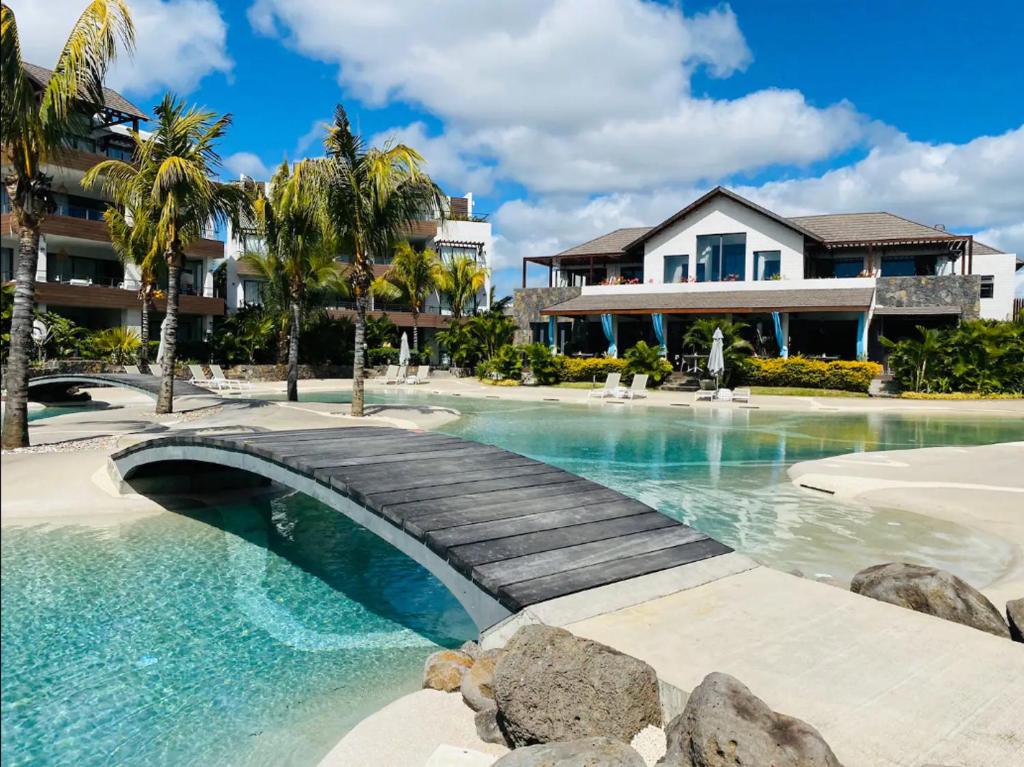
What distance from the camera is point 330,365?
39.6m

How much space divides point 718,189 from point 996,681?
117 ft

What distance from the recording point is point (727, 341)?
102ft

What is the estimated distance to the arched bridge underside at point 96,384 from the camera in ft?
61.7

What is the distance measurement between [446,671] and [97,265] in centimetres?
3818

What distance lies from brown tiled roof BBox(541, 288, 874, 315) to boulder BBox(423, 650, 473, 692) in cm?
2964

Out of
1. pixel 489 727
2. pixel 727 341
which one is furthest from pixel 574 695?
pixel 727 341

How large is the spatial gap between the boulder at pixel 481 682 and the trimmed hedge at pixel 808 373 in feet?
94.7

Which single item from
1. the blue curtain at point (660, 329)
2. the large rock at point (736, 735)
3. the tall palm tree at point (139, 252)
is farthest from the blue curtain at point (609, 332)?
the large rock at point (736, 735)

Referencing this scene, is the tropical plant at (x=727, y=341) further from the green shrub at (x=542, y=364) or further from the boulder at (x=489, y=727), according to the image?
the boulder at (x=489, y=727)

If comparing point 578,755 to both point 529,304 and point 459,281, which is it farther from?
point 459,281

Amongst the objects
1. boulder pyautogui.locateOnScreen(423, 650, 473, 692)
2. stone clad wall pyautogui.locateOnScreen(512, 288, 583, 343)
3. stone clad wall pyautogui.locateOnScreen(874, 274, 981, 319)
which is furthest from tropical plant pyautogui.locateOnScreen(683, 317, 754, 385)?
boulder pyautogui.locateOnScreen(423, 650, 473, 692)

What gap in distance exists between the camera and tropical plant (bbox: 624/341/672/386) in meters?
32.8

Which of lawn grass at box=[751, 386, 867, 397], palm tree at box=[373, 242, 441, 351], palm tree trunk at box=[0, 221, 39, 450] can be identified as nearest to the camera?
palm tree trunk at box=[0, 221, 39, 450]

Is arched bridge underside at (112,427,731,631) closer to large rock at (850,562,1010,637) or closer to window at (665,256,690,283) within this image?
large rock at (850,562,1010,637)
